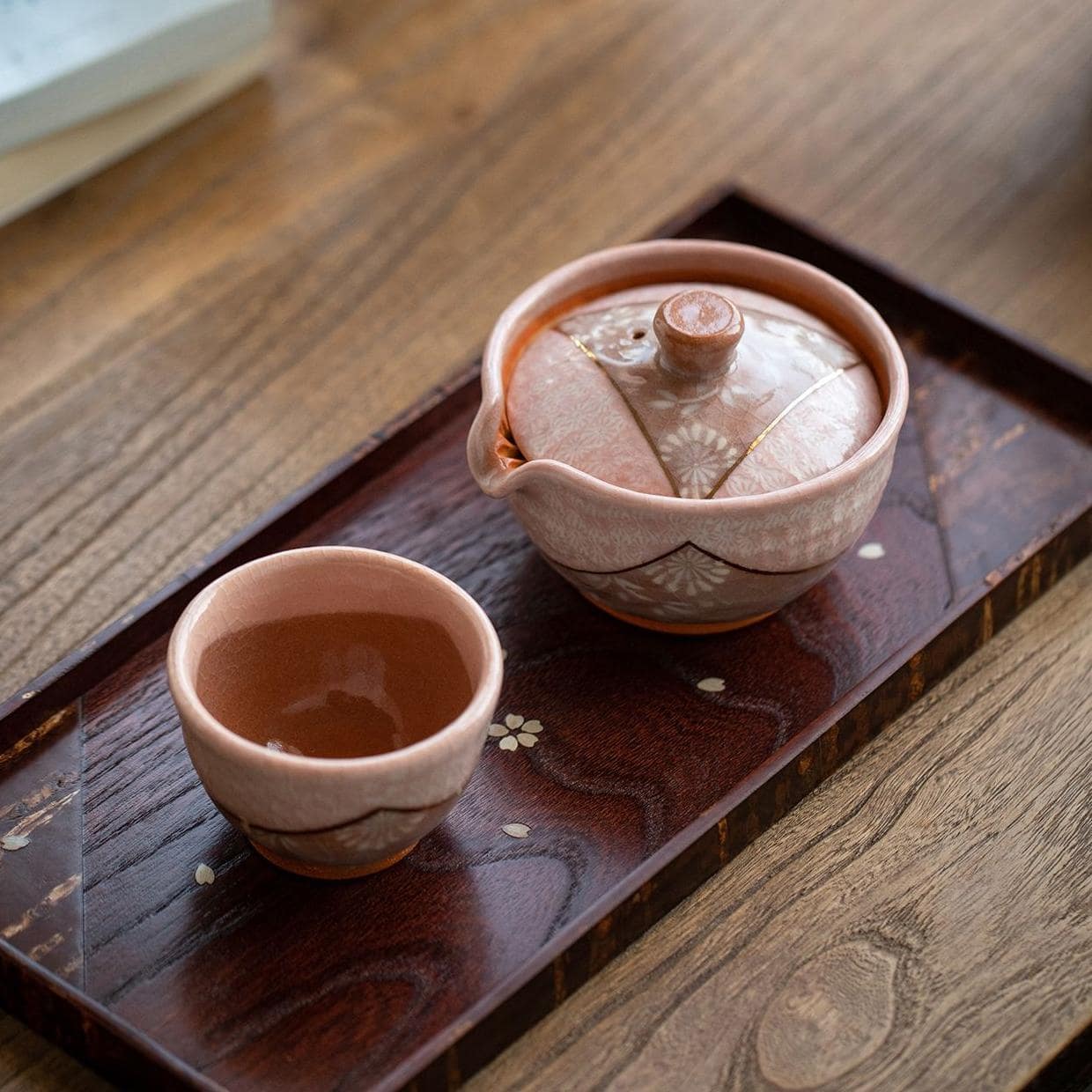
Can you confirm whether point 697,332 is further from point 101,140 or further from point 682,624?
point 101,140

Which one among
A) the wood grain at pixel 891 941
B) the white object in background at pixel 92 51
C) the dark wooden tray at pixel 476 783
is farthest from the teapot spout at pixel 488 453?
the white object in background at pixel 92 51

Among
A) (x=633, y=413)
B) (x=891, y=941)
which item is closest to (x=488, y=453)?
(x=633, y=413)

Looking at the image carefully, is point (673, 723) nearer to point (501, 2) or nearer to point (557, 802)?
point (557, 802)

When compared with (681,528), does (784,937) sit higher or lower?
lower

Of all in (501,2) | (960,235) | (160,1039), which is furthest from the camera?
(501,2)

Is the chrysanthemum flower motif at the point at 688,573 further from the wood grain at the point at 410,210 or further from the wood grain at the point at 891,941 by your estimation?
the wood grain at the point at 410,210

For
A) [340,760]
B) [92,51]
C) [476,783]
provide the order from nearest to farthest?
[340,760], [476,783], [92,51]

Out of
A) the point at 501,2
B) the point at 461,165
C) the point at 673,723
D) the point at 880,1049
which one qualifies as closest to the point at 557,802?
the point at 673,723
